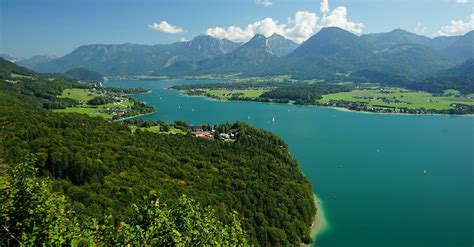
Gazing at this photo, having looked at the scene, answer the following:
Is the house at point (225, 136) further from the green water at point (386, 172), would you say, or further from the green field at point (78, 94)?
the green field at point (78, 94)

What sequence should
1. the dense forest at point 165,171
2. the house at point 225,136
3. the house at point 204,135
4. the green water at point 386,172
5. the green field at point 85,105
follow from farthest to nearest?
the green field at point 85,105
the house at point 225,136
the house at point 204,135
the green water at point 386,172
the dense forest at point 165,171

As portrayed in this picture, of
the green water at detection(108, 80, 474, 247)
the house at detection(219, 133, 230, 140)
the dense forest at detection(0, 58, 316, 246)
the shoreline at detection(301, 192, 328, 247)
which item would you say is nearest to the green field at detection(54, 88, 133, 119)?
the green water at detection(108, 80, 474, 247)

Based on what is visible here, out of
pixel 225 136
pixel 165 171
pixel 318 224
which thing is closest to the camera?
pixel 318 224

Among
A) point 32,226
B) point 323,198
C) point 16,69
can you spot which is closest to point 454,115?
point 323,198

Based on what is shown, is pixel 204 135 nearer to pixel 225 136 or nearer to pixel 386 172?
pixel 225 136

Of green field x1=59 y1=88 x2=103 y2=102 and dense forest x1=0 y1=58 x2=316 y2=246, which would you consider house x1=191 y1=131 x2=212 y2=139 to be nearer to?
dense forest x1=0 y1=58 x2=316 y2=246

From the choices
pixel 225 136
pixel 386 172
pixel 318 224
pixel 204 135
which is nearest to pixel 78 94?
pixel 204 135

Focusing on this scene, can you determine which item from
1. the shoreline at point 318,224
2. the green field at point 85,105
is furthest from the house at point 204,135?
the green field at point 85,105
